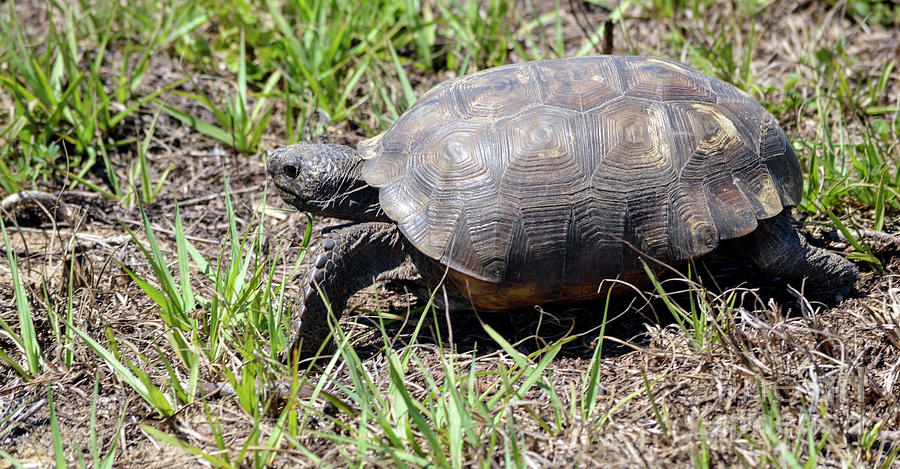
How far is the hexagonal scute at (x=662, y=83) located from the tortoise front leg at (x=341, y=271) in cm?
118

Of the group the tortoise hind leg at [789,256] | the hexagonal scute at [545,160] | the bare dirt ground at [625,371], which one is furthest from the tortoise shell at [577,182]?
the bare dirt ground at [625,371]

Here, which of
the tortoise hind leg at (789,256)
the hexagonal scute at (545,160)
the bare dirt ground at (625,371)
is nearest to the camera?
the bare dirt ground at (625,371)

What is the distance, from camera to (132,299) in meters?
3.55

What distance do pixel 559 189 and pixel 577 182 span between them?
3.0 inches

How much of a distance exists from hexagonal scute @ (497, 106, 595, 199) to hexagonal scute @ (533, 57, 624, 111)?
0.39 ft

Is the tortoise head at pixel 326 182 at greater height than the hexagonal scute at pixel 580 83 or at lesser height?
lesser

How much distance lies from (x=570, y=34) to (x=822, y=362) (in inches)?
133

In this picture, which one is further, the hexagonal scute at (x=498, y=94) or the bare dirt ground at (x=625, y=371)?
the hexagonal scute at (x=498, y=94)

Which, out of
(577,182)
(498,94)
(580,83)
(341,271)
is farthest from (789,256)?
(341,271)

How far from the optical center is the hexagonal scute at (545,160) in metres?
2.94

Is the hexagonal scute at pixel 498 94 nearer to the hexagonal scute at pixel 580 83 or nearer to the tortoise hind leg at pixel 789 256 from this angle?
the hexagonal scute at pixel 580 83

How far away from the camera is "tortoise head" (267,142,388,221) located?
327 cm

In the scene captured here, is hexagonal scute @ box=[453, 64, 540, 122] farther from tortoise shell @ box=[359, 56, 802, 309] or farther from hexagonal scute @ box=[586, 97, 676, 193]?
hexagonal scute @ box=[586, 97, 676, 193]

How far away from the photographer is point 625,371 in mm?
3023
